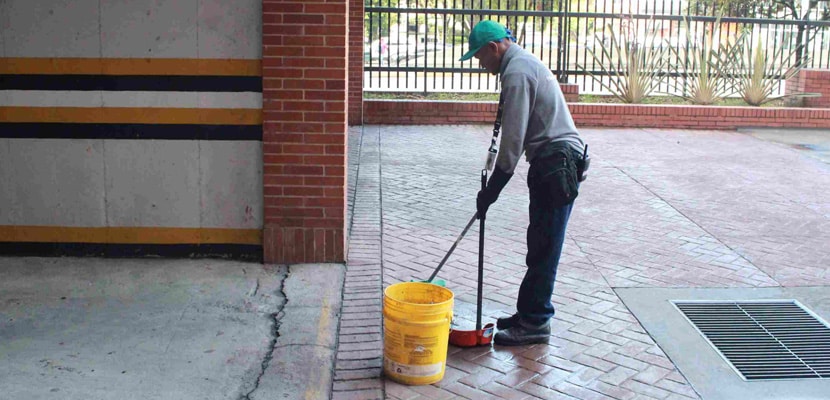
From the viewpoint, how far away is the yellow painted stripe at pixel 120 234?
668 cm

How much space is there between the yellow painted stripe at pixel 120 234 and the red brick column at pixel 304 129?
1.04 feet

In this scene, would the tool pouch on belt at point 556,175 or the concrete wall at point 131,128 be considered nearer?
the tool pouch on belt at point 556,175

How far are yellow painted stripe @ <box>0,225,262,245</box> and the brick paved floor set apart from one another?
985 millimetres

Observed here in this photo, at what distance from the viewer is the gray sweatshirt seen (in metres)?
4.84

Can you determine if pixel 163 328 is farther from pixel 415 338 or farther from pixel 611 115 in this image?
pixel 611 115

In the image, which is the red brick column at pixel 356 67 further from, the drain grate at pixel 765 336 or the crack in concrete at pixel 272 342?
the drain grate at pixel 765 336

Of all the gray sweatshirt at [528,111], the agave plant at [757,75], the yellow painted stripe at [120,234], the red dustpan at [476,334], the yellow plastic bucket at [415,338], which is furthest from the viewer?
the agave plant at [757,75]

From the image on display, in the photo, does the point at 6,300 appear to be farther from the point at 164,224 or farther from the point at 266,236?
the point at 266,236

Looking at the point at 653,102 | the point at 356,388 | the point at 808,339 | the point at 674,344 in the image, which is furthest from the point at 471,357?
the point at 653,102

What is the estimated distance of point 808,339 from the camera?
547cm

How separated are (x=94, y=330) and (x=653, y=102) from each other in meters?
12.8

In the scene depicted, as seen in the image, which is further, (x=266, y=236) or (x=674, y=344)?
(x=266, y=236)

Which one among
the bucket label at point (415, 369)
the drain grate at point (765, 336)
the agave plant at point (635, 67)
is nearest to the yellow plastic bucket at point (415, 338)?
the bucket label at point (415, 369)

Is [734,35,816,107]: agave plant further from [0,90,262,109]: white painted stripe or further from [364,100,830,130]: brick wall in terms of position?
[0,90,262,109]: white painted stripe
